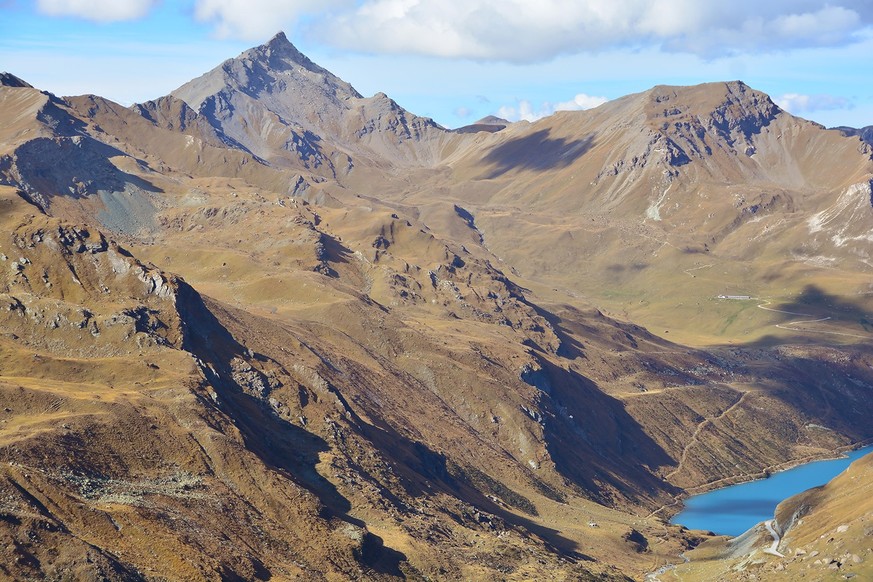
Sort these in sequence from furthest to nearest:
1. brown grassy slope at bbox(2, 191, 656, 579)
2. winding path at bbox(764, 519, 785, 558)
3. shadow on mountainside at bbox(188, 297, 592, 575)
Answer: shadow on mountainside at bbox(188, 297, 592, 575) < winding path at bbox(764, 519, 785, 558) < brown grassy slope at bbox(2, 191, 656, 579)

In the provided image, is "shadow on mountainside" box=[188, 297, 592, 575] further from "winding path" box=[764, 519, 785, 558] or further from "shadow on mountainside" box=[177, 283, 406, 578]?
"winding path" box=[764, 519, 785, 558]

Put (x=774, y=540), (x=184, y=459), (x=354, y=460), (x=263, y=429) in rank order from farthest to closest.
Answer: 1. (x=354, y=460)
2. (x=263, y=429)
3. (x=774, y=540)
4. (x=184, y=459)

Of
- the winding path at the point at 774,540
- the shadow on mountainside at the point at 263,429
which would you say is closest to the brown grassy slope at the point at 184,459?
the shadow on mountainside at the point at 263,429

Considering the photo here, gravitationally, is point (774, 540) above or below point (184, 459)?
below

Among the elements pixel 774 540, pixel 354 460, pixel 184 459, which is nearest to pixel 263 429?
pixel 354 460

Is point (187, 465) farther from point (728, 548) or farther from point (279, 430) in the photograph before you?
point (728, 548)

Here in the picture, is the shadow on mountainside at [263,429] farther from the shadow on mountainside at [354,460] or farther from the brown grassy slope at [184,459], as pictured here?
the brown grassy slope at [184,459]

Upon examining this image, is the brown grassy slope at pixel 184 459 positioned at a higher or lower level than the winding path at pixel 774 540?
higher

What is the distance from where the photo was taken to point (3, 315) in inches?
6417

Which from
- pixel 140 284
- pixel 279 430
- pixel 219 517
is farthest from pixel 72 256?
pixel 219 517

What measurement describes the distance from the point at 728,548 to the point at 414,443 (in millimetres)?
55451

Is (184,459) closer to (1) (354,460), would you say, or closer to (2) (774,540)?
(1) (354,460)

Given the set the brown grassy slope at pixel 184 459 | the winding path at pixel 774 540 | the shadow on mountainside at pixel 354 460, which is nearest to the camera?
the brown grassy slope at pixel 184 459

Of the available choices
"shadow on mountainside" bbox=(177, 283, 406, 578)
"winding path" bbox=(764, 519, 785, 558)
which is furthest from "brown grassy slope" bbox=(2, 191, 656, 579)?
"winding path" bbox=(764, 519, 785, 558)
